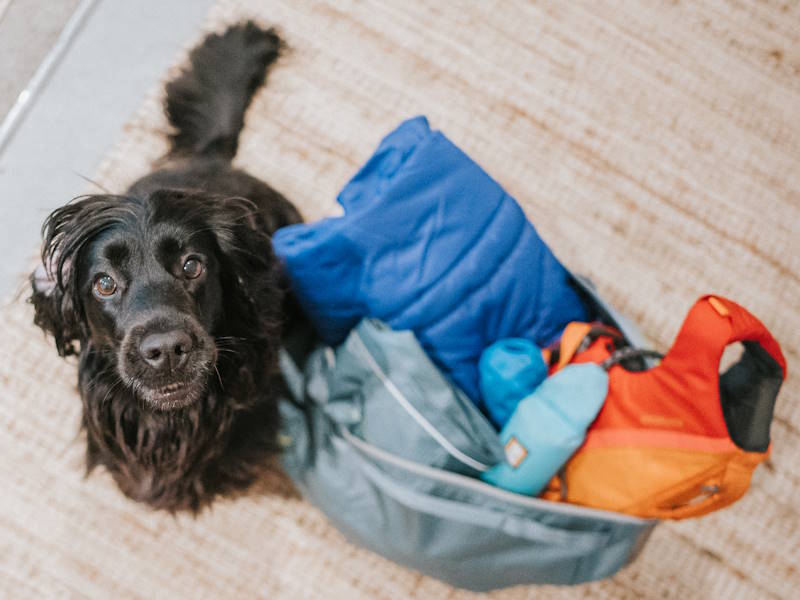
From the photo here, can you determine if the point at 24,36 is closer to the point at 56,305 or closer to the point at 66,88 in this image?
the point at 66,88

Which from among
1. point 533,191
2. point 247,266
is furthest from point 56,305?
point 533,191

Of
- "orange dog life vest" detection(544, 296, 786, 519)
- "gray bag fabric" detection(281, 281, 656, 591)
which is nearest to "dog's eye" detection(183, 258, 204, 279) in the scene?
"gray bag fabric" detection(281, 281, 656, 591)

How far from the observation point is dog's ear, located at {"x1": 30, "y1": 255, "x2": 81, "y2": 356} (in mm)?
1024

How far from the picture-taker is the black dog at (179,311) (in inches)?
38.3

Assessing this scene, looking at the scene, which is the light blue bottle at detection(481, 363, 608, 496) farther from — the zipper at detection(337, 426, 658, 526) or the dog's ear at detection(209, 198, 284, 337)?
the dog's ear at detection(209, 198, 284, 337)

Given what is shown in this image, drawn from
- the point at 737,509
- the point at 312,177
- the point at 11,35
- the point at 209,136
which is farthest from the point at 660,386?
the point at 11,35

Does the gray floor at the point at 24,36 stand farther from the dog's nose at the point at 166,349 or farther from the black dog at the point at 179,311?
the dog's nose at the point at 166,349

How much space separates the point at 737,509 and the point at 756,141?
104cm

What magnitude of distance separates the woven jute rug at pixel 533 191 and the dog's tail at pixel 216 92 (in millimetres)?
128

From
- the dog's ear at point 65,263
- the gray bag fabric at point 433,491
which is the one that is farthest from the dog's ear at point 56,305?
the gray bag fabric at point 433,491

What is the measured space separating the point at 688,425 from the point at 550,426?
0.24 m

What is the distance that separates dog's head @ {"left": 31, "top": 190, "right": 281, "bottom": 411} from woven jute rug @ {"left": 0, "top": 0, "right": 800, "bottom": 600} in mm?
509

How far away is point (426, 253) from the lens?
121cm

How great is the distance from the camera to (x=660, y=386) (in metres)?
1.14
